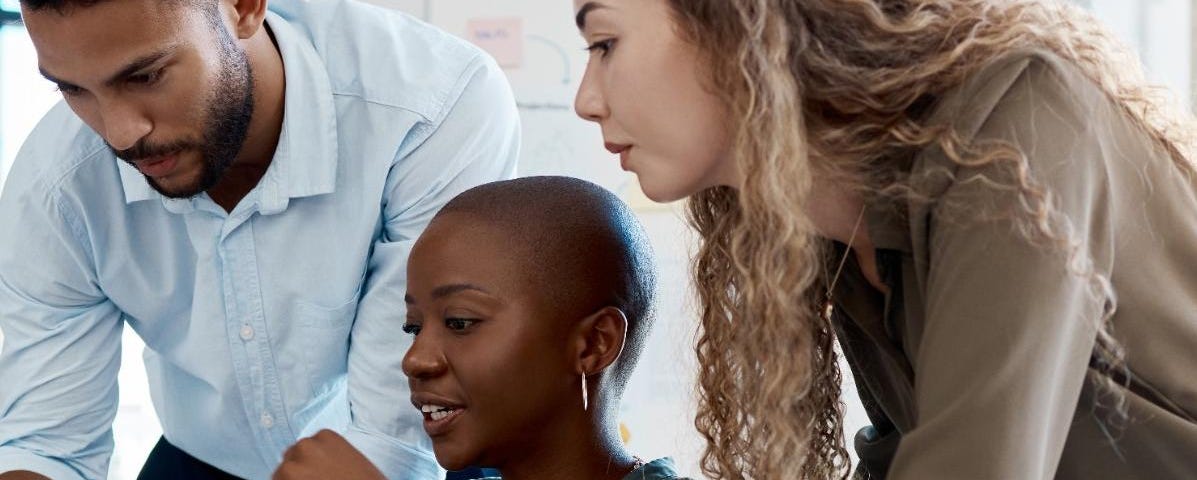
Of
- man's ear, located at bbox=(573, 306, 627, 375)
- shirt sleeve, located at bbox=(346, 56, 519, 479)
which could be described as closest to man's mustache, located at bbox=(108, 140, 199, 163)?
shirt sleeve, located at bbox=(346, 56, 519, 479)

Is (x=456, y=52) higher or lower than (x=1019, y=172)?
lower

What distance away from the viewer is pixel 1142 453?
948 mm

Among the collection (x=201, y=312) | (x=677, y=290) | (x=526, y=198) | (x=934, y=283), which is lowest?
(x=677, y=290)

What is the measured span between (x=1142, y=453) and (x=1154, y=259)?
142 millimetres

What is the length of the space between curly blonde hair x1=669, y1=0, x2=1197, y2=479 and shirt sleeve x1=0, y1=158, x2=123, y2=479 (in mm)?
814

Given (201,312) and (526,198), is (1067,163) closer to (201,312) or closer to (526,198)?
(526,198)

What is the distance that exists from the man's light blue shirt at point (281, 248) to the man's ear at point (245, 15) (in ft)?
0.16

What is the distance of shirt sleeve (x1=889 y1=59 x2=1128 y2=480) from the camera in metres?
0.83

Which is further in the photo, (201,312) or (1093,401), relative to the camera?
(201,312)

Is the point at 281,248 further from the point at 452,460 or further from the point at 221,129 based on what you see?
the point at 452,460

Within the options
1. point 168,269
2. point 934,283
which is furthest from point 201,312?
point 934,283

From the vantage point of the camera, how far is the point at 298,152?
4.60ft

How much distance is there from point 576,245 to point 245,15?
0.45 m

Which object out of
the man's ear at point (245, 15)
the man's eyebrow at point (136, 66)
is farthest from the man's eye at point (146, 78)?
the man's ear at point (245, 15)
